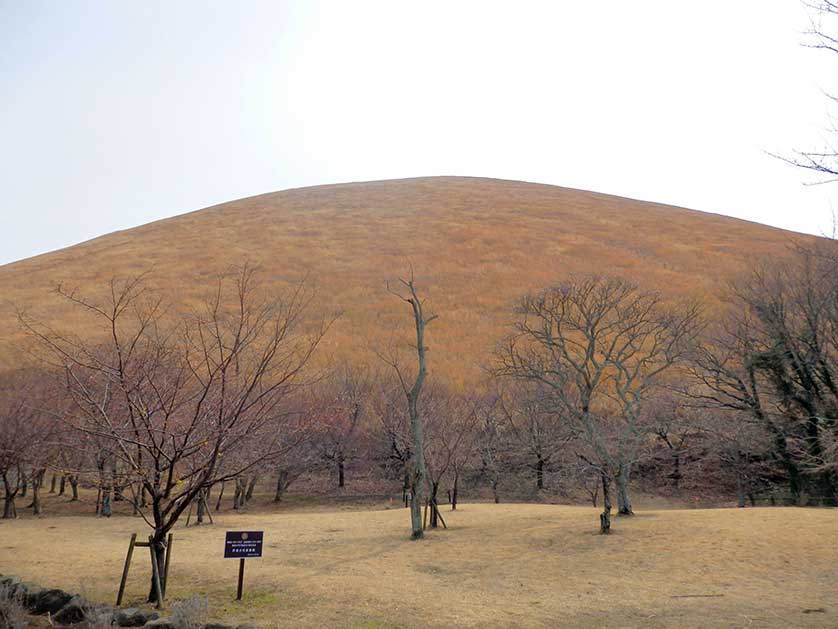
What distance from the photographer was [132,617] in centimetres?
842

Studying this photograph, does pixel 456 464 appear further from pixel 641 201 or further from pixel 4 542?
pixel 641 201

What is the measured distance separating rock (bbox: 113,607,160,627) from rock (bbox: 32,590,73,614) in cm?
101

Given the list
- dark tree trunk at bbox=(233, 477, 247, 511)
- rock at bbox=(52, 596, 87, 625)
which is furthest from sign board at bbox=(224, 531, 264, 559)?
dark tree trunk at bbox=(233, 477, 247, 511)

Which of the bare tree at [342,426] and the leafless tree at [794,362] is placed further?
the bare tree at [342,426]

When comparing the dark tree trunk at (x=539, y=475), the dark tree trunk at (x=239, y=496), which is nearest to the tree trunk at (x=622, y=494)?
the dark tree trunk at (x=539, y=475)

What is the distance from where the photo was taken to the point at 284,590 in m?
10.5

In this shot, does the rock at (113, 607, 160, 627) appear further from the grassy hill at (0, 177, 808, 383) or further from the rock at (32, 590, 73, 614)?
the grassy hill at (0, 177, 808, 383)

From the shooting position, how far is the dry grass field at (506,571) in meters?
8.94

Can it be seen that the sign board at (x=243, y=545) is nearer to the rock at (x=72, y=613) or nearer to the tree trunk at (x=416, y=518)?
the rock at (x=72, y=613)

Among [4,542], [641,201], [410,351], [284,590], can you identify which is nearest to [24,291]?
[410,351]

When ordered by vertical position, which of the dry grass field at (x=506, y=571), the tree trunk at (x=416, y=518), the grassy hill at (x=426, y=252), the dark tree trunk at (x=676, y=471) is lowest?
the dry grass field at (x=506, y=571)

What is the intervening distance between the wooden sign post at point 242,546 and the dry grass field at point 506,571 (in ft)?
1.72

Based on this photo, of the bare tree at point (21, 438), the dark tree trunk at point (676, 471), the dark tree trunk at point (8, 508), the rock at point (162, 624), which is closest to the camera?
the rock at point (162, 624)

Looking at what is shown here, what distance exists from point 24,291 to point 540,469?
1769 inches
